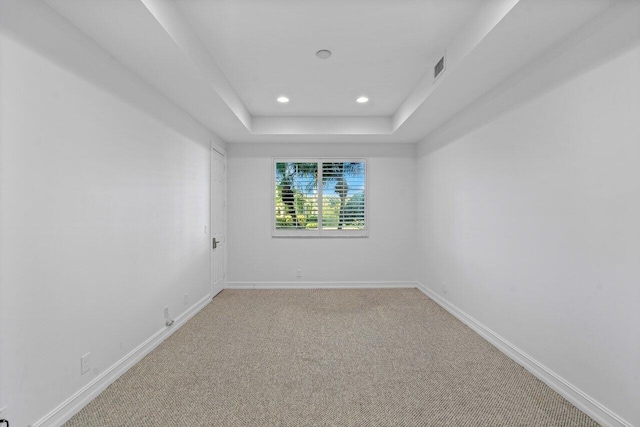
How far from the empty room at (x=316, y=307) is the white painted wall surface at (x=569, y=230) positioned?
0.01m

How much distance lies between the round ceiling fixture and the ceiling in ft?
0.18

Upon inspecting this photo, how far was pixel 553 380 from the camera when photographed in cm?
214

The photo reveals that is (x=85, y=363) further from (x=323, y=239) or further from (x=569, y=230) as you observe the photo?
(x=323, y=239)

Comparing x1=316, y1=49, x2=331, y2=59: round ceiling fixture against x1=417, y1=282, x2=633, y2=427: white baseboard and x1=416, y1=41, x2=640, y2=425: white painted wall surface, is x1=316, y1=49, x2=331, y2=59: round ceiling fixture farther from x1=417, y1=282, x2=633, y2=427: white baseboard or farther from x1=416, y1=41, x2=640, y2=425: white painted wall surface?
x1=417, y1=282, x2=633, y2=427: white baseboard

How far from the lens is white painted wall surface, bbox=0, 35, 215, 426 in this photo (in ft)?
5.00

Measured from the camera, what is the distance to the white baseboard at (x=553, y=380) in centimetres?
177

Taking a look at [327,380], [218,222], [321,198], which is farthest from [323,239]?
[327,380]

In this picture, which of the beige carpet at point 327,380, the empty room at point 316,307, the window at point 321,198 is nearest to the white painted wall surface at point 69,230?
the empty room at point 316,307

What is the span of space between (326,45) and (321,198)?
2.77 meters

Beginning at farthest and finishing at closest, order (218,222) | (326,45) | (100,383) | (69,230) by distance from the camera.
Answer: (218,222)
(326,45)
(100,383)
(69,230)

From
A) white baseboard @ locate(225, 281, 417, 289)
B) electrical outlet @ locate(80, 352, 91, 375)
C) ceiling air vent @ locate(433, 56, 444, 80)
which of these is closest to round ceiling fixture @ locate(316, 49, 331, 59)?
ceiling air vent @ locate(433, 56, 444, 80)

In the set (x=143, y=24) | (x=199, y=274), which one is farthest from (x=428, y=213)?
(x=143, y=24)

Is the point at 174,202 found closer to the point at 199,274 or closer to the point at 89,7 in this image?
the point at 199,274

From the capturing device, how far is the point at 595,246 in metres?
1.86
